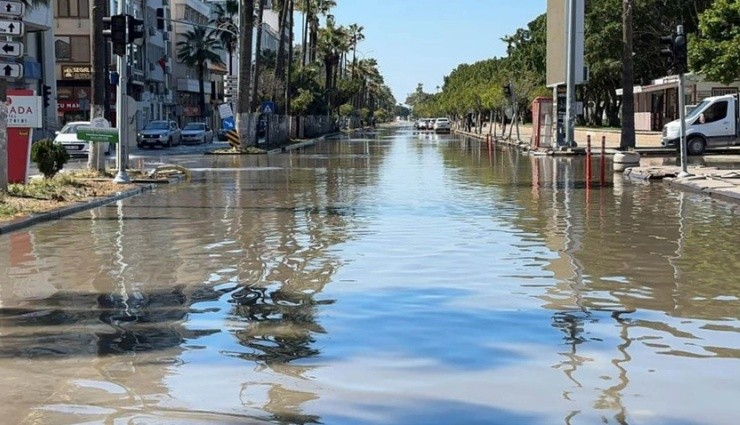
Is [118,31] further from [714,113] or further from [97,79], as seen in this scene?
[714,113]

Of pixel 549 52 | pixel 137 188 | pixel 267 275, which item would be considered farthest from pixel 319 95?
pixel 267 275

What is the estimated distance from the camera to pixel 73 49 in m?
74.5

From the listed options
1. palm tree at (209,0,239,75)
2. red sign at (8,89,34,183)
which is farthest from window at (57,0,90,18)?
red sign at (8,89,34,183)

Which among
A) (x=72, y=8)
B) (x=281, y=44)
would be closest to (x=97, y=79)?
(x=281, y=44)

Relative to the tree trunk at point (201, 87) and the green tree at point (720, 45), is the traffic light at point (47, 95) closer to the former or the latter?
the green tree at point (720, 45)

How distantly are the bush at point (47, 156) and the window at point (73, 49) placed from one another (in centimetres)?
5264

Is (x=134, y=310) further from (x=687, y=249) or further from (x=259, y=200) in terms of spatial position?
(x=259, y=200)

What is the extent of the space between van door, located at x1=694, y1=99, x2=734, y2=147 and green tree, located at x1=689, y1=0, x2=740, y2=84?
1257 millimetres

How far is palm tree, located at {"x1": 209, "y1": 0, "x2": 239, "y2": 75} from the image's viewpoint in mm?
89312

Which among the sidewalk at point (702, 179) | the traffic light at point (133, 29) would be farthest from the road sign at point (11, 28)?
the sidewalk at point (702, 179)

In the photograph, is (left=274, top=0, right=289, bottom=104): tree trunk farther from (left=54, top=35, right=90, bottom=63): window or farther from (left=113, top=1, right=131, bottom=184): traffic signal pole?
(left=113, top=1, right=131, bottom=184): traffic signal pole

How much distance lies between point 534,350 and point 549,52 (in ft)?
157

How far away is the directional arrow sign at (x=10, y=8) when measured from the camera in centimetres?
1917

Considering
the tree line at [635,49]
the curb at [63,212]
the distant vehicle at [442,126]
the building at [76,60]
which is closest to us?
the curb at [63,212]
